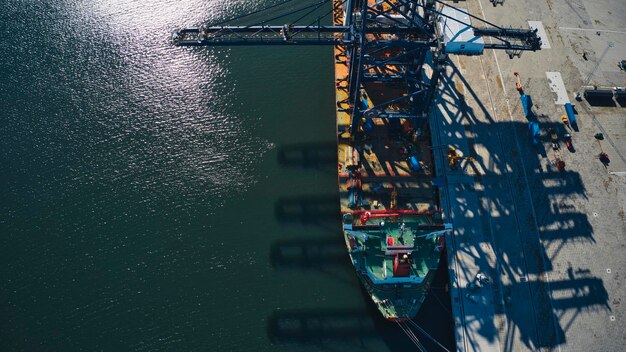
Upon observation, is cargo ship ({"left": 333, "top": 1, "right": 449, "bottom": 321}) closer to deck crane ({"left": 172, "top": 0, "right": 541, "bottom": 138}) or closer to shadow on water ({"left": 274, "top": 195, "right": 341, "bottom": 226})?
deck crane ({"left": 172, "top": 0, "right": 541, "bottom": 138})

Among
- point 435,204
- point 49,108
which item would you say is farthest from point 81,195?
point 435,204

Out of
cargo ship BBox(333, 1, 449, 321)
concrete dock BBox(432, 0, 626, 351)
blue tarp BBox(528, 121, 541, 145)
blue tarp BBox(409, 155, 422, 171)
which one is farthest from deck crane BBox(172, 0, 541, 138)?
blue tarp BBox(528, 121, 541, 145)

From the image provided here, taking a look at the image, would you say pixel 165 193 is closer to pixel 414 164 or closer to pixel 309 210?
pixel 309 210

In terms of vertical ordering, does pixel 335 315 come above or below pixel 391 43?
below

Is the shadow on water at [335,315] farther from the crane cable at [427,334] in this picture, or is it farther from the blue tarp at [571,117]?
the blue tarp at [571,117]

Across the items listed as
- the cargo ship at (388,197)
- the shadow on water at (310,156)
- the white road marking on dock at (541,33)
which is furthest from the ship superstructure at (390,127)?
the white road marking on dock at (541,33)

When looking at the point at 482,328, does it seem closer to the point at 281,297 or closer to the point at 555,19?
the point at 281,297

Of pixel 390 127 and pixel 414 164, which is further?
pixel 390 127

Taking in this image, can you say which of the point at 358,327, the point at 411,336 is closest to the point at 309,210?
the point at 358,327
